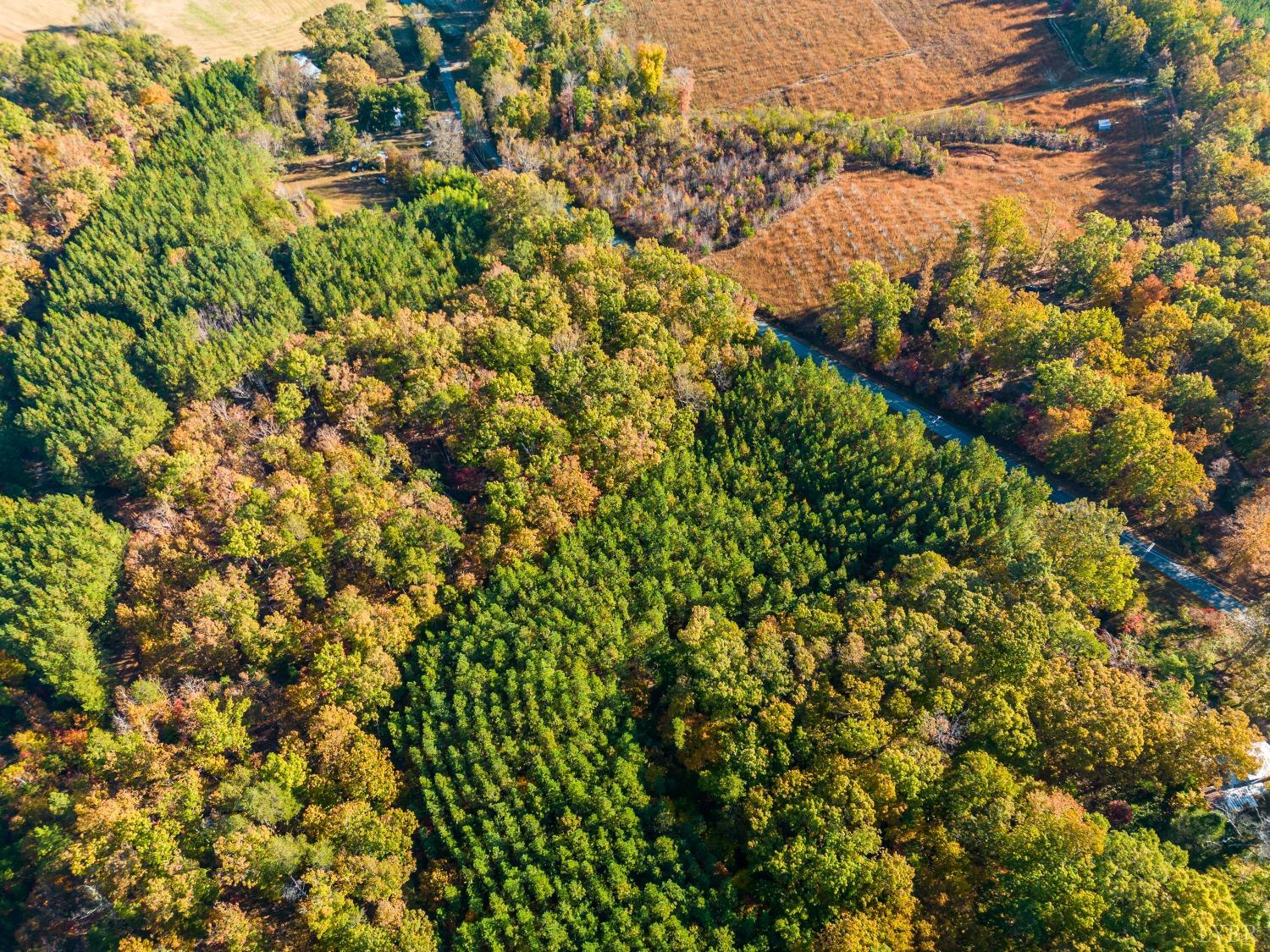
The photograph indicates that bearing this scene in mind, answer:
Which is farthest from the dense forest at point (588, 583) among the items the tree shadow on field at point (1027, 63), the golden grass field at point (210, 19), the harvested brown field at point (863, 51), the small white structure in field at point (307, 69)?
the golden grass field at point (210, 19)

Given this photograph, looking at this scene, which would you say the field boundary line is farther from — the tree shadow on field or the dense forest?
the dense forest

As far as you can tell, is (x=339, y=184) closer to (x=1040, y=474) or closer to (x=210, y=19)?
(x=210, y=19)

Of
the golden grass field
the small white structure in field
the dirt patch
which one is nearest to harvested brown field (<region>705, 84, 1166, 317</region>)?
the dirt patch

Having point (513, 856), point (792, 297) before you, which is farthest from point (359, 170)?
point (513, 856)

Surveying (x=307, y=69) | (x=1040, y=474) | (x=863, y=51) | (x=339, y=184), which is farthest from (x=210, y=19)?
(x=1040, y=474)

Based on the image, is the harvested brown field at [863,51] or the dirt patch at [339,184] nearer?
the dirt patch at [339,184]

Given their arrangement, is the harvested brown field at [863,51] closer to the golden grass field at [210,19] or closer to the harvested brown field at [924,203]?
the harvested brown field at [924,203]

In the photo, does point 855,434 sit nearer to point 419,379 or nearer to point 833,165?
point 419,379
